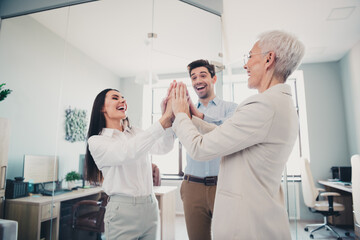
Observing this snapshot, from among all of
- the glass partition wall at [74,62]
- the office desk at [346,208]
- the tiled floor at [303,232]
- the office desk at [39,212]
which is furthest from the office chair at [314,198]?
the office desk at [39,212]

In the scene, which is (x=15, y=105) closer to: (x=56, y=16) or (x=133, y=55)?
(x=56, y=16)

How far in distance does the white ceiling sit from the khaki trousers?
35.1 inches

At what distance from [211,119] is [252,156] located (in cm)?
64

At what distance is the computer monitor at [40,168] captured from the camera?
234 cm

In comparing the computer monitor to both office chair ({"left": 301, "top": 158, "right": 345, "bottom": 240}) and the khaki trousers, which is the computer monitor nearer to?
the khaki trousers

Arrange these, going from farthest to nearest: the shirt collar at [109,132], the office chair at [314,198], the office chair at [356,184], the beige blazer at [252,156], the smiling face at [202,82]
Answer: the office chair at [314,198] → the office chair at [356,184] → the smiling face at [202,82] → the shirt collar at [109,132] → the beige blazer at [252,156]

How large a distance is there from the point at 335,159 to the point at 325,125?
0.59 m

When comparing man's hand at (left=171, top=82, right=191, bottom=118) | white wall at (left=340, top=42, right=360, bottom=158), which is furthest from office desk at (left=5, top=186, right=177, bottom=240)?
white wall at (left=340, top=42, right=360, bottom=158)

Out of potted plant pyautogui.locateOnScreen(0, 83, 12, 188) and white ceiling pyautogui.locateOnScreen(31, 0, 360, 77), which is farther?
potted plant pyautogui.locateOnScreen(0, 83, 12, 188)

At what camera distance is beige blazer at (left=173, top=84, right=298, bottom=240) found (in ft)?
2.60

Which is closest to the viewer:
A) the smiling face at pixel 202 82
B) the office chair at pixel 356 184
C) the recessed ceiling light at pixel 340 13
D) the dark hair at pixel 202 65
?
the smiling face at pixel 202 82

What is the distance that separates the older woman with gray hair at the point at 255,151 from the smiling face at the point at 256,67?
0.03m

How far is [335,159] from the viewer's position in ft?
12.1

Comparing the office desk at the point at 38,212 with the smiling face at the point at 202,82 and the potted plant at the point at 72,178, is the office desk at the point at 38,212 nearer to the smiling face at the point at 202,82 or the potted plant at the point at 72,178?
the potted plant at the point at 72,178
